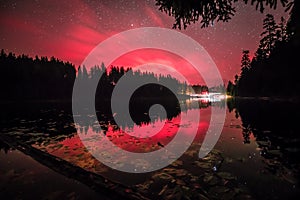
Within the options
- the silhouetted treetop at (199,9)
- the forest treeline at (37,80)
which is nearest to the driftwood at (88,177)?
the silhouetted treetop at (199,9)

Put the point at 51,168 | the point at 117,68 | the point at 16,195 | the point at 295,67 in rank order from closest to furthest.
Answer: the point at 16,195 < the point at 51,168 < the point at 295,67 < the point at 117,68

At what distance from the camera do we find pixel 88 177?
520 centimetres

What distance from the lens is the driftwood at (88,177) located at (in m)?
4.19

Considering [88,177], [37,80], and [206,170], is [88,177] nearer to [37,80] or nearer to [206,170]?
[206,170]

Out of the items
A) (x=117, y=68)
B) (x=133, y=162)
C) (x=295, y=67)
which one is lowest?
(x=133, y=162)

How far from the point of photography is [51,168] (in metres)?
6.23

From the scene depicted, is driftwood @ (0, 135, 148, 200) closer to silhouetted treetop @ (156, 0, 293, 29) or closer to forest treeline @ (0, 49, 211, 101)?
silhouetted treetop @ (156, 0, 293, 29)

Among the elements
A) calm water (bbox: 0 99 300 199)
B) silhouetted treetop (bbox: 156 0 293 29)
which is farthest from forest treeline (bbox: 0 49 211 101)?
silhouetted treetop (bbox: 156 0 293 29)

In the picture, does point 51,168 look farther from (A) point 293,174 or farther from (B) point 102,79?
(B) point 102,79

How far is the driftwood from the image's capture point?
4.19 m

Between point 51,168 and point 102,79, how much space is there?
97.6m

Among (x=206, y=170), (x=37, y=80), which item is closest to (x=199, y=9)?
(x=206, y=170)

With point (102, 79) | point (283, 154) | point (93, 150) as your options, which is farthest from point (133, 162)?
point (102, 79)

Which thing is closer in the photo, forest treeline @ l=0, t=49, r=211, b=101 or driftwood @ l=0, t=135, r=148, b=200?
driftwood @ l=0, t=135, r=148, b=200
